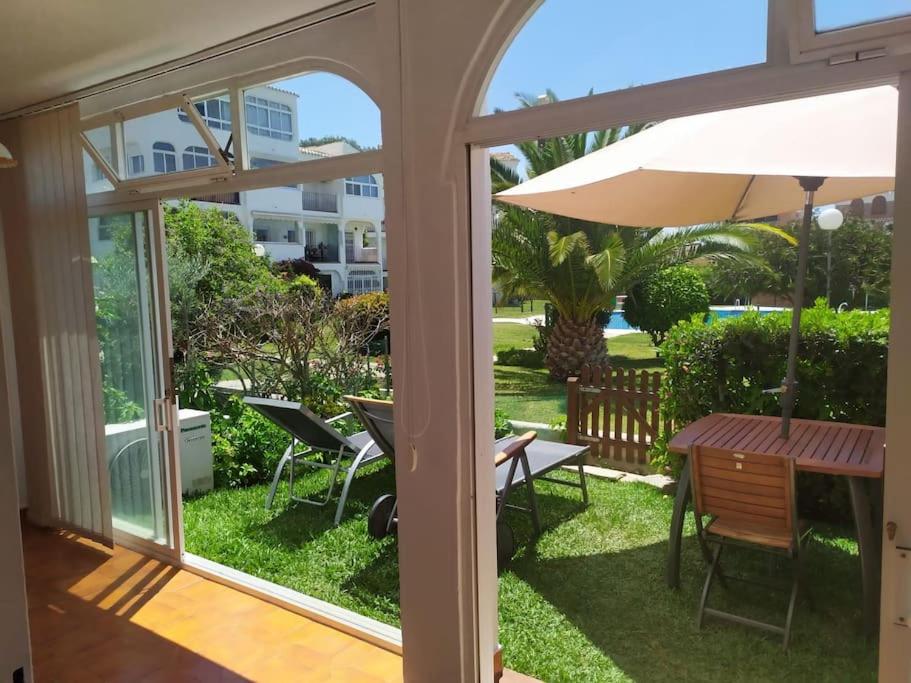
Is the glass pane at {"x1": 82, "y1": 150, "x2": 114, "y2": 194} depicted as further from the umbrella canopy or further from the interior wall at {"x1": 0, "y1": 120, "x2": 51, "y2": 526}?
the umbrella canopy

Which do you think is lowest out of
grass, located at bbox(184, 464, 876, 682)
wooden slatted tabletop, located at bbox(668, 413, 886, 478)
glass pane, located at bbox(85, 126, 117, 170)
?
grass, located at bbox(184, 464, 876, 682)

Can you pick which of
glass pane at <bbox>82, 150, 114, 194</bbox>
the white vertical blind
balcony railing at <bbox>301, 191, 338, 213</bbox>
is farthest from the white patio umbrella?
balcony railing at <bbox>301, 191, 338, 213</bbox>

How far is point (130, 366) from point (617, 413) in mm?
3859

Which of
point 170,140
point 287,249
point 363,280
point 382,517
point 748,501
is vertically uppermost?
point 287,249

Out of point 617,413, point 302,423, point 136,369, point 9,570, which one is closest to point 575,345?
point 617,413

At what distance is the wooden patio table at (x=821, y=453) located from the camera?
10.0 ft

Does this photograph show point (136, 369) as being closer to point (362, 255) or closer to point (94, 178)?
point (94, 178)

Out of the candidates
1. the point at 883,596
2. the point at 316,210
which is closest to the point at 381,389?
the point at 883,596

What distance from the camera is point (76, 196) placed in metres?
3.88

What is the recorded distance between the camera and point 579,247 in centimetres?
878

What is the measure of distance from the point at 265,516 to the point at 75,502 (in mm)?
1181

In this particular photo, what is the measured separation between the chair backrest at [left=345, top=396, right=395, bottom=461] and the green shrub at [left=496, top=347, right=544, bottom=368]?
25.5ft

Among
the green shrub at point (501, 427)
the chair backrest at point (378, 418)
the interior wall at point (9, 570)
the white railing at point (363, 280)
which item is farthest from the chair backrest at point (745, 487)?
the white railing at point (363, 280)

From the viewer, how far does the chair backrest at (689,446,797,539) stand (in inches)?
121
